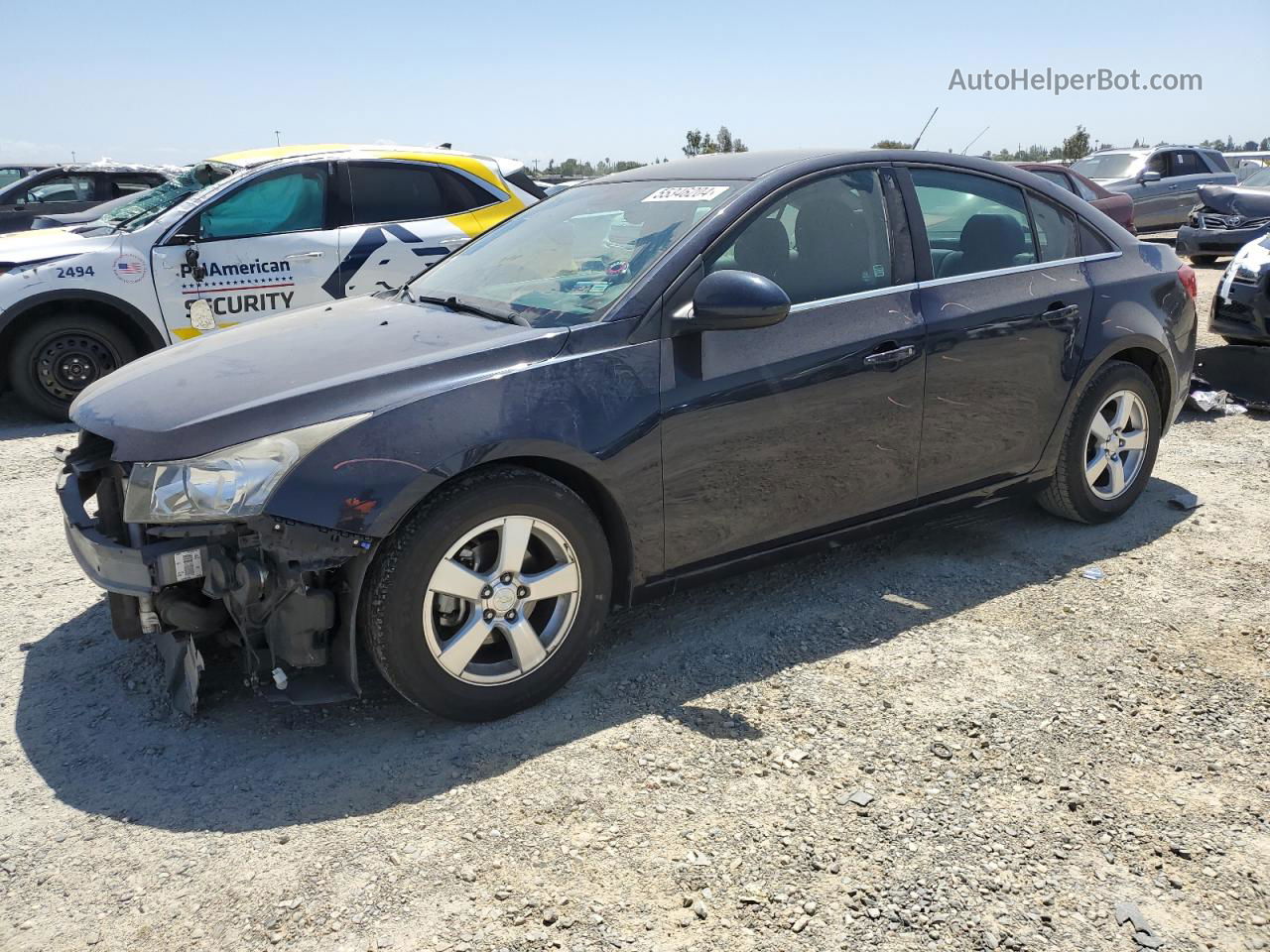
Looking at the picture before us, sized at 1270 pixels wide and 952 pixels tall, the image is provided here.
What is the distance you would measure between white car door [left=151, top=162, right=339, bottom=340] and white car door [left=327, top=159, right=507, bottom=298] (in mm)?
184

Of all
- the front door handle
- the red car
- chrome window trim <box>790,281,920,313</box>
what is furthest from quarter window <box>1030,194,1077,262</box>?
the red car

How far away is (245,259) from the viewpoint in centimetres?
726

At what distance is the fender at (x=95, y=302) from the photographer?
7047 millimetres

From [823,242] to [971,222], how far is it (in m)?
0.87

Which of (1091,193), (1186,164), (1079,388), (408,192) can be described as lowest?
(1079,388)

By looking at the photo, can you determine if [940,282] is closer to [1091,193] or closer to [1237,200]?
[1091,193]

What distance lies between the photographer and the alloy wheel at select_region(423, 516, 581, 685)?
10.1 feet

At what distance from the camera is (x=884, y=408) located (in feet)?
12.8

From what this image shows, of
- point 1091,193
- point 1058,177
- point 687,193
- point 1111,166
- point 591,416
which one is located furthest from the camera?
point 1111,166

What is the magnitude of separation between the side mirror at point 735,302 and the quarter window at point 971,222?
1.06 meters

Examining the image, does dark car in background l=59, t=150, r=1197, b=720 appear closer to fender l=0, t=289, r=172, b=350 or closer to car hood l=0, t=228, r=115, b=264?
fender l=0, t=289, r=172, b=350

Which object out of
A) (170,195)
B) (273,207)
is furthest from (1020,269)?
(170,195)

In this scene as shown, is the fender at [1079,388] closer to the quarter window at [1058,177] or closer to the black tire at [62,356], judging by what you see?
the black tire at [62,356]

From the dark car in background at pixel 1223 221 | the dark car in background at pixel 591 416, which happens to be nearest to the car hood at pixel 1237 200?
the dark car in background at pixel 1223 221
